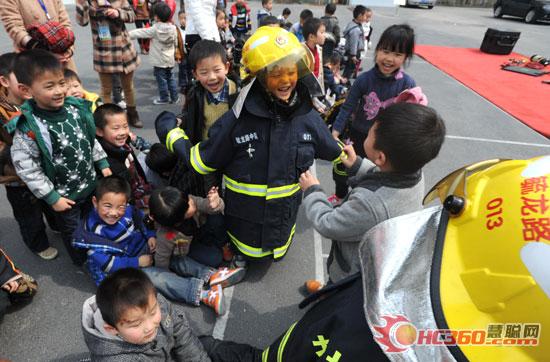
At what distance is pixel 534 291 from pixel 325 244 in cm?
257

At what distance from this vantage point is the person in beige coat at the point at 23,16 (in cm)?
336

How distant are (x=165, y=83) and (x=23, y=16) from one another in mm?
2494

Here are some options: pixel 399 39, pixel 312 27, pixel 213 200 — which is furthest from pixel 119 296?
pixel 312 27

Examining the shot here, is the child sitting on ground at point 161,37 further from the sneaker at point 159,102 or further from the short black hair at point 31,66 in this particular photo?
the short black hair at point 31,66

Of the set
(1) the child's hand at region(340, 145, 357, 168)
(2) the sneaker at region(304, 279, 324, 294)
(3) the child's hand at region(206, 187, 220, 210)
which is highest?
(1) the child's hand at region(340, 145, 357, 168)

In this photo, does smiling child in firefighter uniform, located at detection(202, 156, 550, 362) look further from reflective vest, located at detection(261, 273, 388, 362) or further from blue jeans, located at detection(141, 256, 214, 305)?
blue jeans, located at detection(141, 256, 214, 305)

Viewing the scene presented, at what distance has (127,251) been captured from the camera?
2.49 metres

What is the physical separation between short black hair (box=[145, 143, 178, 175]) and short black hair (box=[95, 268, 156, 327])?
1679mm

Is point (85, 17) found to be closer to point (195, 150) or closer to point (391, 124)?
point (195, 150)

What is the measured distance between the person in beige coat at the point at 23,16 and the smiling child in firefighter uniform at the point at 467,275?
3847 millimetres

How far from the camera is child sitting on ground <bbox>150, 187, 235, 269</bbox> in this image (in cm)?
231

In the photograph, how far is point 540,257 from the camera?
661 millimetres

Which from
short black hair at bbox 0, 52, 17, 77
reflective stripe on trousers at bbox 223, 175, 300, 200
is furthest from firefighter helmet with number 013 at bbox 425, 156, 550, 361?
short black hair at bbox 0, 52, 17, 77

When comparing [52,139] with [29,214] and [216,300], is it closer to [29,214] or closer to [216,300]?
[29,214]
